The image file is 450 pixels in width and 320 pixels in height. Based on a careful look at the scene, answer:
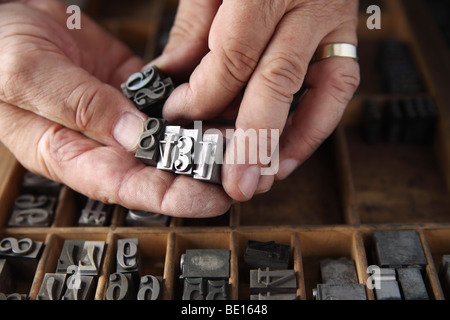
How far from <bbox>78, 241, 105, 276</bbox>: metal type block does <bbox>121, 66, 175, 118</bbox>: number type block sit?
22.0 inches

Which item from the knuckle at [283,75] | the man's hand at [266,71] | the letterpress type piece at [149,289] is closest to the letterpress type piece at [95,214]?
the letterpress type piece at [149,289]

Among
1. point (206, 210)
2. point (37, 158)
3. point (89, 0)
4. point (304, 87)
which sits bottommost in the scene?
point (206, 210)

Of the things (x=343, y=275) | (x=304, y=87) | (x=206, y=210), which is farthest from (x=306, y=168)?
(x=206, y=210)

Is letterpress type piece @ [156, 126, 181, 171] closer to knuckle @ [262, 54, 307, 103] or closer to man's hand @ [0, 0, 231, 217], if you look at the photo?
man's hand @ [0, 0, 231, 217]

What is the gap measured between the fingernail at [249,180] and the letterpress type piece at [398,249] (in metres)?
0.53

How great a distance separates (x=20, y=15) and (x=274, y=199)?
1.41 meters

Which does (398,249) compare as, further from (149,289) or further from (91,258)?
(91,258)

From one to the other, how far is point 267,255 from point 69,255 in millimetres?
740

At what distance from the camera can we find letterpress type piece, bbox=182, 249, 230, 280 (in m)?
1.45

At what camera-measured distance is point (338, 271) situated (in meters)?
1.55

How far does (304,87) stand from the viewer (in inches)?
72.5

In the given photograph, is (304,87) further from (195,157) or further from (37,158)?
(37,158)

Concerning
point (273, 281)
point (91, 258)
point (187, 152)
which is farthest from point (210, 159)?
point (91, 258)

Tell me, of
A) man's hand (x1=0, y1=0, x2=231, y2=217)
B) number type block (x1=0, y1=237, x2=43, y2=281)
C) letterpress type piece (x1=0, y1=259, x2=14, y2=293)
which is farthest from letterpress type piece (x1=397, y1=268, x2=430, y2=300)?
letterpress type piece (x1=0, y1=259, x2=14, y2=293)
